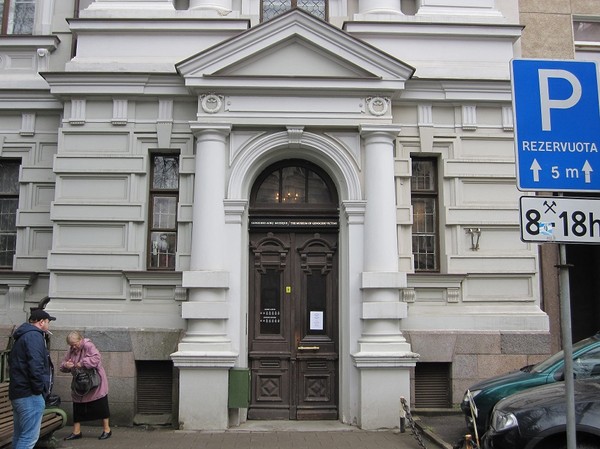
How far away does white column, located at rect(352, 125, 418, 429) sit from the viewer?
9.88 metres

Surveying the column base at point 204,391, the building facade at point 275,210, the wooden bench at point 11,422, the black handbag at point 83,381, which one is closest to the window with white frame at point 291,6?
the building facade at point 275,210

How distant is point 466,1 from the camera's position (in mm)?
11789

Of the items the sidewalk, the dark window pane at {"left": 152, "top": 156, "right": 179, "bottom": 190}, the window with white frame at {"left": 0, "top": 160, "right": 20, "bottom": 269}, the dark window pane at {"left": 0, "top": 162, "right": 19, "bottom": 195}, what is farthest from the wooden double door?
the dark window pane at {"left": 0, "top": 162, "right": 19, "bottom": 195}

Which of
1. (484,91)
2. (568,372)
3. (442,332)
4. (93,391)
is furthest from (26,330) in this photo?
(484,91)

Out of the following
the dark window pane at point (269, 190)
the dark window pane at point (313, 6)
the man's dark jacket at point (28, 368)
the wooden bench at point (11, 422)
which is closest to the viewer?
the man's dark jacket at point (28, 368)

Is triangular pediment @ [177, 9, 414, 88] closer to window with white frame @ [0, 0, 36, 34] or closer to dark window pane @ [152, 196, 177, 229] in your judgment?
dark window pane @ [152, 196, 177, 229]

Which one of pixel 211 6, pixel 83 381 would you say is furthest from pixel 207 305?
pixel 211 6

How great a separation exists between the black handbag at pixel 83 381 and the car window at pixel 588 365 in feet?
22.7

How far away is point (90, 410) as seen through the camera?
940 cm

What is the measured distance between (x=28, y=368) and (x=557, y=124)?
6.06 m

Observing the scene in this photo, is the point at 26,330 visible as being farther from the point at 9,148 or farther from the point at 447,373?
the point at 447,373

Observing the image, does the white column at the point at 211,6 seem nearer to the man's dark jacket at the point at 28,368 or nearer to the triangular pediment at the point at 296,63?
the triangular pediment at the point at 296,63

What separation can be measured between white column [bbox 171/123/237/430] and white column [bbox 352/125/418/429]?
7.18 ft

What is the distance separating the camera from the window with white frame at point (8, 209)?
11617 mm
